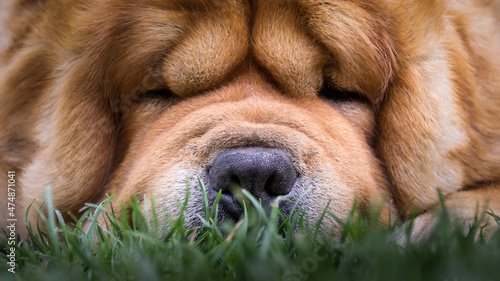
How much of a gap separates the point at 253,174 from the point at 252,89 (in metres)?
0.64

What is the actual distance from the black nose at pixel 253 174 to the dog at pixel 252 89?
0.86 ft

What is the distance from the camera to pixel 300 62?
6.93 ft

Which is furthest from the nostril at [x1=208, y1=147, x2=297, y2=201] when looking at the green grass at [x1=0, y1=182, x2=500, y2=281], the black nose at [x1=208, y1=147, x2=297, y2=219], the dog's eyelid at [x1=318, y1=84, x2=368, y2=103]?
the dog's eyelid at [x1=318, y1=84, x2=368, y2=103]

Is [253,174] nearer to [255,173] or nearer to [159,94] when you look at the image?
[255,173]

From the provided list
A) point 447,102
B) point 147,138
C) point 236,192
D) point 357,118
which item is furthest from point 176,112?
point 447,102

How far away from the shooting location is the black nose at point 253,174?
164cm

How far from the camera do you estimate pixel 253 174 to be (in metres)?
1.64

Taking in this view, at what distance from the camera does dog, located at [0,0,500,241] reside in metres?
2.08

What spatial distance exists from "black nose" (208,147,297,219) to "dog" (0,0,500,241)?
262mm

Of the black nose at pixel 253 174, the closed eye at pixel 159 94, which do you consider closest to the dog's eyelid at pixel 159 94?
the closed eye at pixel 159 94

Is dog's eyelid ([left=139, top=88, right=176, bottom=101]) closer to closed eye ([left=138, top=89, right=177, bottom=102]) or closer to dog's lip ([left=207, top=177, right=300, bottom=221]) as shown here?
closed eye ([left=138, top=89, right=177, bottom=102])

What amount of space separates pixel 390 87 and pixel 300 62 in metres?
0.48

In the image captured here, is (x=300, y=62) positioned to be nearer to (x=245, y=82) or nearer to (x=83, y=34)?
(x=245, y=82)

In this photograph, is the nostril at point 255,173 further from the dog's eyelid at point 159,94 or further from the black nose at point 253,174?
the dog's eyelid at point 159,94
